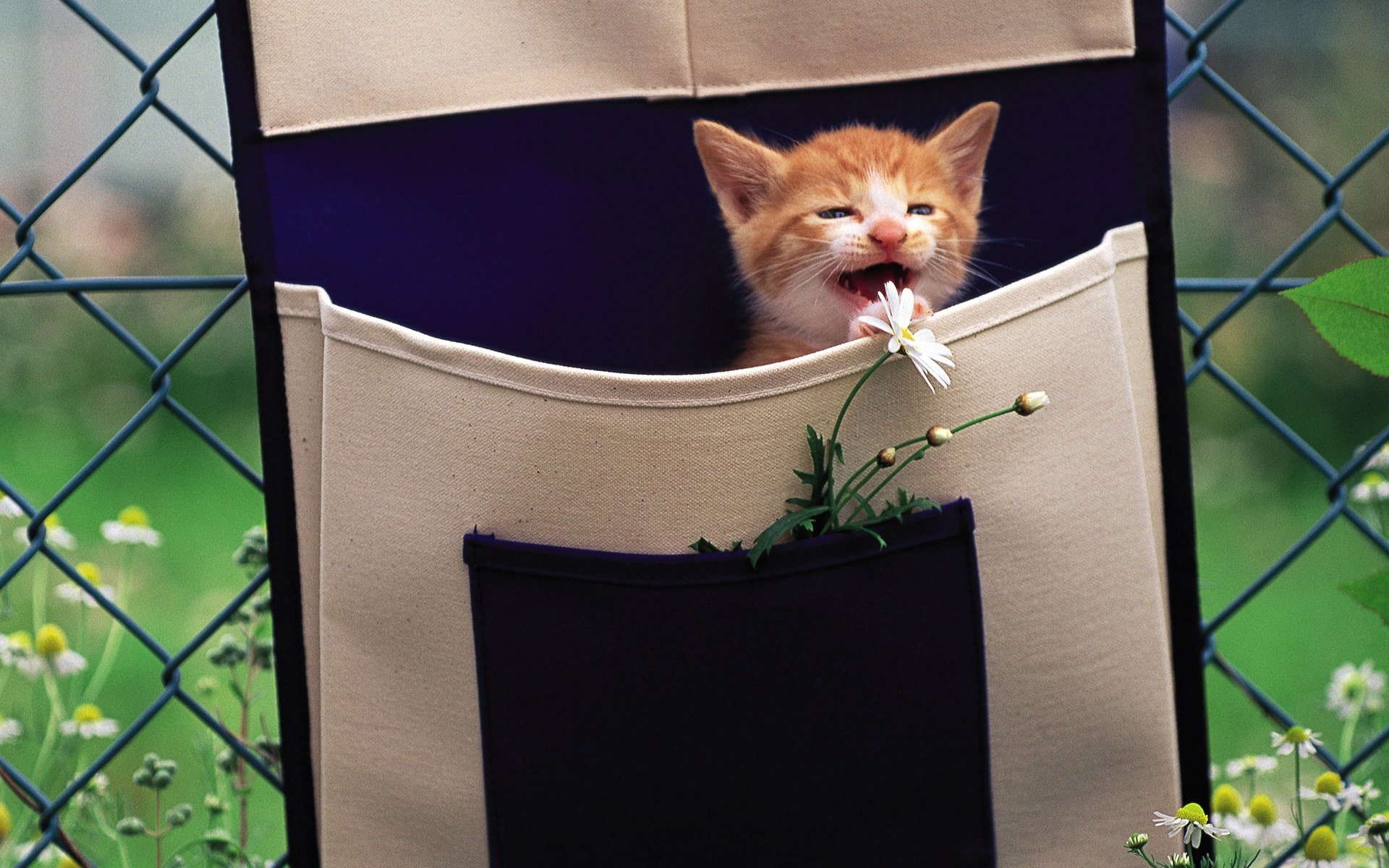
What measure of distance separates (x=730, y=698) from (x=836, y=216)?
0.42 m

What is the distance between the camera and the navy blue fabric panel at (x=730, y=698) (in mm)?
729

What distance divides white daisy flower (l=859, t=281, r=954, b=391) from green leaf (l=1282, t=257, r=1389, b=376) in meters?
0.20

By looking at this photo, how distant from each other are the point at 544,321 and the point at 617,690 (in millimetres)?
312

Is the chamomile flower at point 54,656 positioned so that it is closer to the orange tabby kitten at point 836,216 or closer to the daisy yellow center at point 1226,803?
the orange tabby kitten at point 836,216

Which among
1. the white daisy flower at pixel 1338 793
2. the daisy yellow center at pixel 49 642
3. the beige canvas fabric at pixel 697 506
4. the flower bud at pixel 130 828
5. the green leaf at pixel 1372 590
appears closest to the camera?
the green leaf at pixel 1372 590

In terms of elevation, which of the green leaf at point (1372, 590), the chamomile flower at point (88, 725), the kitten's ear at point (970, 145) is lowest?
the chamomile flower at point (88, 725)

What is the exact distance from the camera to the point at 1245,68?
3090mm

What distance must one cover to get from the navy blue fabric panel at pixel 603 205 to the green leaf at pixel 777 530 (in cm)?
24

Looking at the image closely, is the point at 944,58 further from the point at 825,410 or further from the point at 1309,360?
the point at 1309,360

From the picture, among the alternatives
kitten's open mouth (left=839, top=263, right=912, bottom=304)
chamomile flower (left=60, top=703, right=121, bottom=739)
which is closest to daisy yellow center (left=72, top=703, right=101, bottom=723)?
chamomile flower (left=60, top=703, right=121, bottom=739)

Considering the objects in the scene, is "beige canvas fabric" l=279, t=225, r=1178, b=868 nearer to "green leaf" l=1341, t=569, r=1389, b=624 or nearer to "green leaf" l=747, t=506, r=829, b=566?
"green leaf" l=747, t=506, r=829, b=566

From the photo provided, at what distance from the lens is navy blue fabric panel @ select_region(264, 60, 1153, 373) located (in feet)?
2.76

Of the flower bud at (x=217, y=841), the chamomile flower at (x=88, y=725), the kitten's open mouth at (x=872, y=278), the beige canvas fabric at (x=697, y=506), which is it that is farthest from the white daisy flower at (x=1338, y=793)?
the chamomile flower at (x=88, y=725)

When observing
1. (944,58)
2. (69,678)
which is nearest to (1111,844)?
(944,58)
